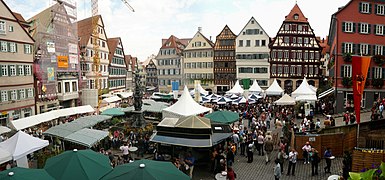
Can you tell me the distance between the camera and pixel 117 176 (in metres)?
8.16

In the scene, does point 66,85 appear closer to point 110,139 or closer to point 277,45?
point 110,139

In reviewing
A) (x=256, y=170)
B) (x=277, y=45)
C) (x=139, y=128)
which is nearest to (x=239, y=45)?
(x=277, y=45)

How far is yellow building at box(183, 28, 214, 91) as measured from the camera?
2178 inches

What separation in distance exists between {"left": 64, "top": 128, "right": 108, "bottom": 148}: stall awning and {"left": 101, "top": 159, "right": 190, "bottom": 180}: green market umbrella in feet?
23.6

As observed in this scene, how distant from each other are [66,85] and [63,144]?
21998 millimetres

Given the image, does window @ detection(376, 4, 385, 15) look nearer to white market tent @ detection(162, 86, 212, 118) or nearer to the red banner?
the red banner

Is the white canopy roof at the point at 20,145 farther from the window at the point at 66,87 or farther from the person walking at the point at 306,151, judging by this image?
the window at the point at 66,87

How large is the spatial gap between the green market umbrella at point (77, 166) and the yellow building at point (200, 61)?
1782 inches

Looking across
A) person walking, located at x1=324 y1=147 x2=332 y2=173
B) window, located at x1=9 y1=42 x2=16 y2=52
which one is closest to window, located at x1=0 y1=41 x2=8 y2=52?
window, located at x1=9 y1=42 x2=16 y2=52

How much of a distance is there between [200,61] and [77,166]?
4743 cm

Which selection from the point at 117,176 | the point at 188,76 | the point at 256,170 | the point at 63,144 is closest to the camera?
the point at 117,176

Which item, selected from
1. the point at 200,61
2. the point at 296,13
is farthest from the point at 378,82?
the point at 200,61

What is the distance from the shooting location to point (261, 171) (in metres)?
14.4

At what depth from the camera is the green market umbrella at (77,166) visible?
31.6 feet
